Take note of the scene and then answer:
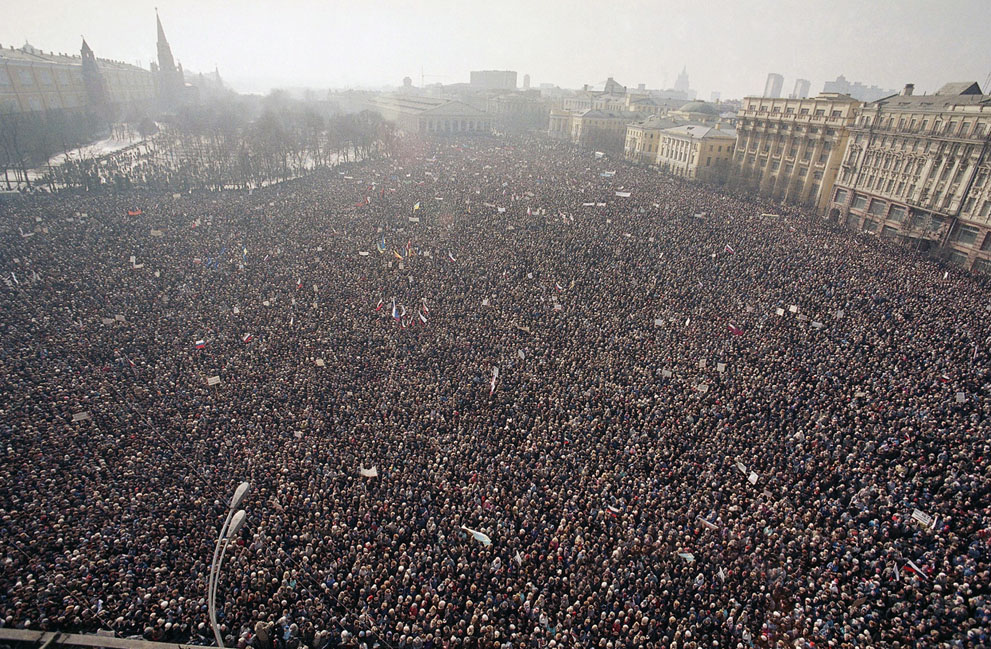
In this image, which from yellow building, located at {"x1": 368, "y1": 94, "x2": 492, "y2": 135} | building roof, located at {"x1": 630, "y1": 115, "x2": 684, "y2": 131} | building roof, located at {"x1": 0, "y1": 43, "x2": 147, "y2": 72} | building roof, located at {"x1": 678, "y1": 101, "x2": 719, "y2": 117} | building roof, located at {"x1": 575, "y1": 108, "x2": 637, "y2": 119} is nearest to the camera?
building roof, located at {"x1": 0, "y1": 43, "x2": 147, "y2": 72}

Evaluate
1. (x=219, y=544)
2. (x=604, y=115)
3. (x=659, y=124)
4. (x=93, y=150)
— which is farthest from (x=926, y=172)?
(x=93, y=150)

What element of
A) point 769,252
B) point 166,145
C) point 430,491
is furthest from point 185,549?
point 166,145

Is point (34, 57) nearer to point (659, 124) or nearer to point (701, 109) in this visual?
point (659, 124)

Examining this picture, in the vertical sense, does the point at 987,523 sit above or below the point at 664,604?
above

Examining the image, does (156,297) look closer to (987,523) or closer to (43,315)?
(43,315)

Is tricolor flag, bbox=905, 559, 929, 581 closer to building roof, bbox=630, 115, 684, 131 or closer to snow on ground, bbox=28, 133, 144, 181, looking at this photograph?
snow on ground, bbox=28, 133, 144, 181

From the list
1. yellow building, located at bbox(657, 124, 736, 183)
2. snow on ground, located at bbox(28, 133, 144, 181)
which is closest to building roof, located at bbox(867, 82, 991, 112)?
yellow building, located at bbox(657, 124, 736, 183)
